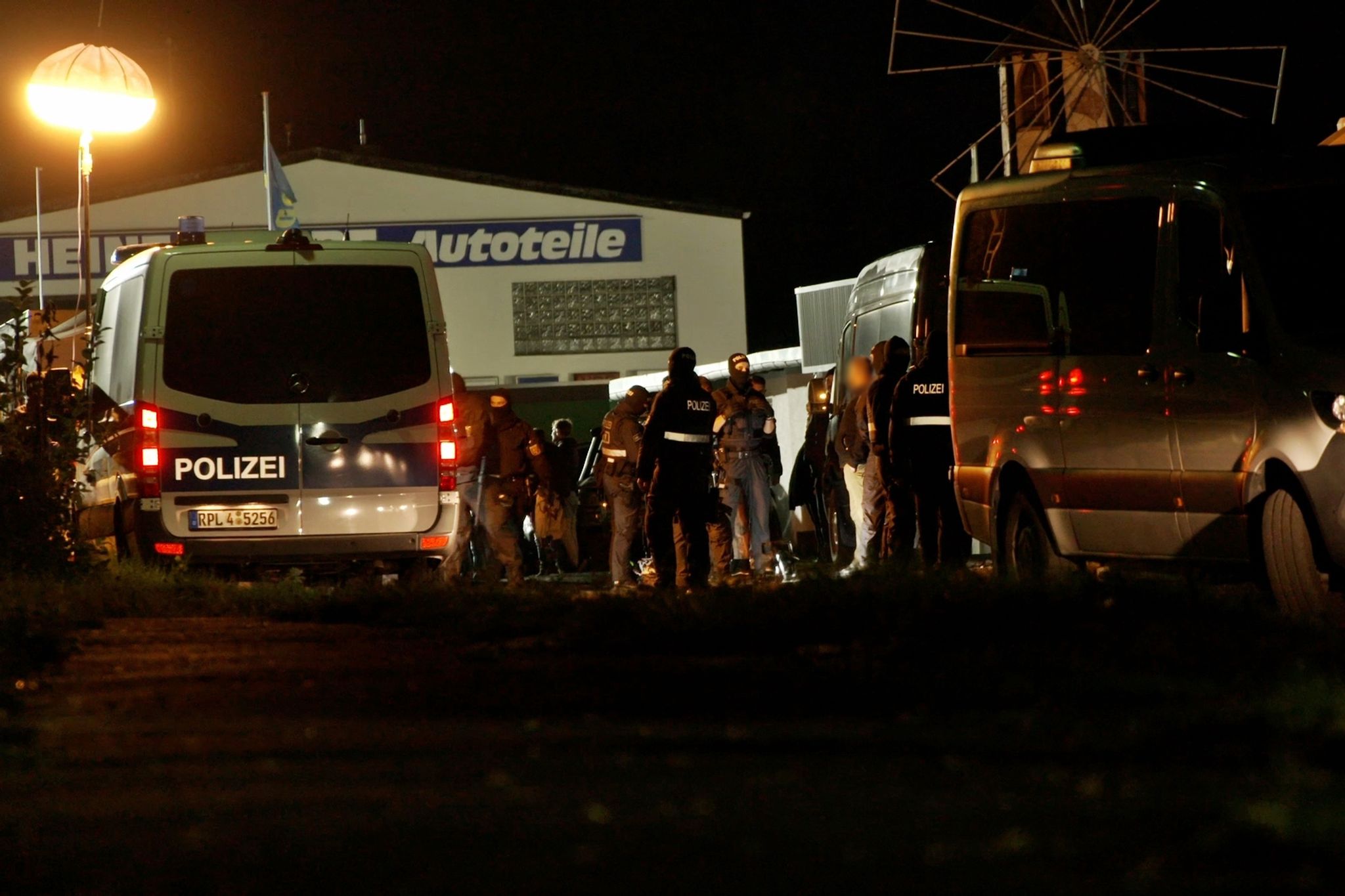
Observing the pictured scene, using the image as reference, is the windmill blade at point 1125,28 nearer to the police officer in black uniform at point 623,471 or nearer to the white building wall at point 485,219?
the police officer in black uniform at point 623,471

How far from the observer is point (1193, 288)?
30.8 ft

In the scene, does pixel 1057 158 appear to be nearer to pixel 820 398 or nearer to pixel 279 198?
pixel 820 398

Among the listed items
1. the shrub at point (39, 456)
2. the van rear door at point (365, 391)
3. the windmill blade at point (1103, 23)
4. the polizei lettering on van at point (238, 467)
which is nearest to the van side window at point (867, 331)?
the van rear door at point (365, 391)

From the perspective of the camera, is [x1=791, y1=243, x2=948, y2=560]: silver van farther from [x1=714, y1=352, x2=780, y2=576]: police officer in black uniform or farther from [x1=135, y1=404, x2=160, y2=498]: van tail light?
[x1=135, y1=404, x2=160, y2=498]: van tail light

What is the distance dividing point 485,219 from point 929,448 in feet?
161

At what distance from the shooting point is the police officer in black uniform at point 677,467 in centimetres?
1319

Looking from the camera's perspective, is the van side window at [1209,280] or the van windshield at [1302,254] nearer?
the van windshield at [1302,254]

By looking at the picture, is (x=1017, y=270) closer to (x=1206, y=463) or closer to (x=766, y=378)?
(x=1206, y=463)

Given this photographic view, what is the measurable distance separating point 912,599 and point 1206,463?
5.54 ft

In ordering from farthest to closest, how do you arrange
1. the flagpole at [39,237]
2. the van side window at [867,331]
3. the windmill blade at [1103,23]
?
the flagpole at [39,237], the windmill blade at [1103,23], the van side window at [867,331]

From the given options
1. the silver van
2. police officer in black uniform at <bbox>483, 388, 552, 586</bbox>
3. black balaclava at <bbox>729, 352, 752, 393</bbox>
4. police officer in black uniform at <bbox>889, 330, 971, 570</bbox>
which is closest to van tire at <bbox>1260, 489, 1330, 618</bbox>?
police officer in black uniform at <bbox>889, 330, 971, 570</bbox>

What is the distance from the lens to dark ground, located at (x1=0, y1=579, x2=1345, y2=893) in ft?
13.7

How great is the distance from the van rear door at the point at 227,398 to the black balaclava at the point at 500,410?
12.5 ft

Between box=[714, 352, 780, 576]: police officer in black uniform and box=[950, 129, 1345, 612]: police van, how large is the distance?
4.89m
